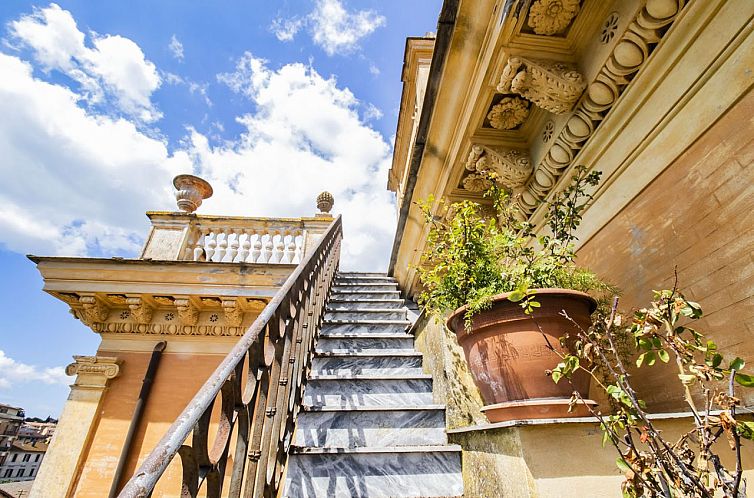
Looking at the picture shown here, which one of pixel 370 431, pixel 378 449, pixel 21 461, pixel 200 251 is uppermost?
pixel 200 251

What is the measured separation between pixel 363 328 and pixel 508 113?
2.45 metres

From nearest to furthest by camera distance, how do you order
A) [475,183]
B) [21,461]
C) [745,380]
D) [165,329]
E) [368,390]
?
[745,380]
[368,390]
[475,183]
[165,329]
[21,461]

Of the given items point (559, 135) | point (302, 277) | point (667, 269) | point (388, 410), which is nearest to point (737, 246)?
point (667, 269)

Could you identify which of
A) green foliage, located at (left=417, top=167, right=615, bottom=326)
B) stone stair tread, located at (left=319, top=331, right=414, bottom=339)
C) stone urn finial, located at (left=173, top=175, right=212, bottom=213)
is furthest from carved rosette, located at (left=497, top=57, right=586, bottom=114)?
stone urn finial, located at (left=173, top=175, right=212, bottom=213)

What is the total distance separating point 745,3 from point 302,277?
229 cm

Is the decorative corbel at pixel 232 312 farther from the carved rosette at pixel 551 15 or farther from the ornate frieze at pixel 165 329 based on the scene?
the carved rosette at pixel 551 15

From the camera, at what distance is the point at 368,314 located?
4.13 m

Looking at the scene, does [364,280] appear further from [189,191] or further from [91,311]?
[91,311]

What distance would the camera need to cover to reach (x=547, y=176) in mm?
2227

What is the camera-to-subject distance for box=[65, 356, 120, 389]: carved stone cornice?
14.2ft

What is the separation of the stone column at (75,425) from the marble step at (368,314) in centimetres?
292

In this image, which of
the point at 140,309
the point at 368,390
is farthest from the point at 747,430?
the point at 140,309

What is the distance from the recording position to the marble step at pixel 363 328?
3624 mm

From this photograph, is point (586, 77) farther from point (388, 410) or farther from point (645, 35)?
point (388, 410)
